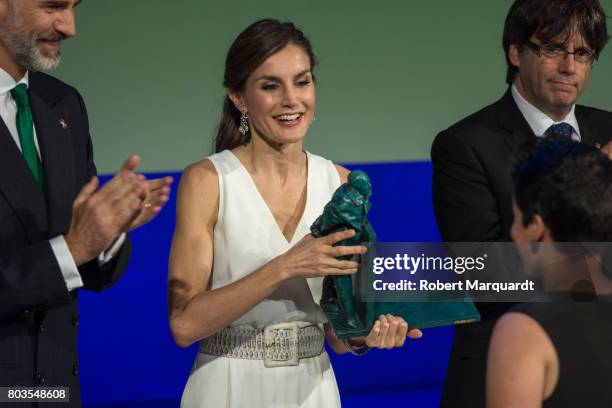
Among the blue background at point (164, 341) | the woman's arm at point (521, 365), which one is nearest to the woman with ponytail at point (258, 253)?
the woman's arm at point (521, 365)

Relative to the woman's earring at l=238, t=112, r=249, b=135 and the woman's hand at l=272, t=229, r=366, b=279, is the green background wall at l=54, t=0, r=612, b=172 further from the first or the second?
the woman's hand at l=272, t=229, r=366, b=279

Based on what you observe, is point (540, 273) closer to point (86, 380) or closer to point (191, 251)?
point (191, 251)

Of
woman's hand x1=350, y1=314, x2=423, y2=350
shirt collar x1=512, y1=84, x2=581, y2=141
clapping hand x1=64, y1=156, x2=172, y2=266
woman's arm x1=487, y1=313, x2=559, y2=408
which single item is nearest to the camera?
woman's arm x1=487, y1=313, x2=559, y2=408

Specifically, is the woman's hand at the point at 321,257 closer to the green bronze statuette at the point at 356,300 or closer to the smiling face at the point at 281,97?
the green bronze statuette at the point at 356,300

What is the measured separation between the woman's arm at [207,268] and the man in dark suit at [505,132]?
20.1 inches

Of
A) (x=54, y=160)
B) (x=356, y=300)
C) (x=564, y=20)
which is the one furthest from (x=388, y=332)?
(x=564, y=20)

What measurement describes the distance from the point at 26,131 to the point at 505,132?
1.24m

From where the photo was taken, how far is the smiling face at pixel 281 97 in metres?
2.54

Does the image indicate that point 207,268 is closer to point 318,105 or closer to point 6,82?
point 6,82

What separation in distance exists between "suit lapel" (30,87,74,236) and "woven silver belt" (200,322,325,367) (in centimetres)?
53

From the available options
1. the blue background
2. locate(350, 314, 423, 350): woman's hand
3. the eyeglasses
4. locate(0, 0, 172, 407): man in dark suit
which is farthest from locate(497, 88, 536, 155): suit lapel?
the blue background

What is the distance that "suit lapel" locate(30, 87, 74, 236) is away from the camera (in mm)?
2158

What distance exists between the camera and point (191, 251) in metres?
2.41

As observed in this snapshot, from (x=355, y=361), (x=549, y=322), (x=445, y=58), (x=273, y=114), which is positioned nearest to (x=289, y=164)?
(x=273, y=114)
